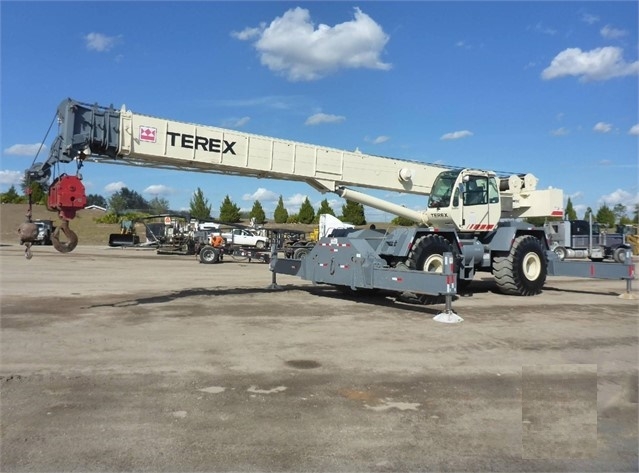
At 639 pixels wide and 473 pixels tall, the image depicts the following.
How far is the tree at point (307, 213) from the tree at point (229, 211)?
9080mm

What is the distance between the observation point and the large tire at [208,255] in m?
26.8

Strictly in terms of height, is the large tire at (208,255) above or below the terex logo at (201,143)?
below

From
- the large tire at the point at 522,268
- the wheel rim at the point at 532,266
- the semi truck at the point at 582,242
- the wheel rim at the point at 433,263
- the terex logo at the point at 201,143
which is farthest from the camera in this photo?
the semi truck at the point at 582,242

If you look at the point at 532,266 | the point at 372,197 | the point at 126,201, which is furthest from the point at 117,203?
the point at 532,266

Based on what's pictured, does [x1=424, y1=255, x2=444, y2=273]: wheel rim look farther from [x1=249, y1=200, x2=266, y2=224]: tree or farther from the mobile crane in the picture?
[x1=249, y1=200, x2=266, y2=224]: tree

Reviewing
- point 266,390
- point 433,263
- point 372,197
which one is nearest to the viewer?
point 266,390

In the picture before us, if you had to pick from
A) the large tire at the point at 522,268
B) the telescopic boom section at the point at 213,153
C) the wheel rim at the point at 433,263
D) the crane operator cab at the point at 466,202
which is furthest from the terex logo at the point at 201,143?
the large tire at the point at 522,268

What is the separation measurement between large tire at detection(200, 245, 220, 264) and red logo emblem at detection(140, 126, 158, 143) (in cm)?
1599

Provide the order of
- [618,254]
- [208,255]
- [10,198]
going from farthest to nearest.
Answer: [10,198]
[618,254]
[208,255]

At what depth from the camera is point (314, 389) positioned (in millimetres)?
5824

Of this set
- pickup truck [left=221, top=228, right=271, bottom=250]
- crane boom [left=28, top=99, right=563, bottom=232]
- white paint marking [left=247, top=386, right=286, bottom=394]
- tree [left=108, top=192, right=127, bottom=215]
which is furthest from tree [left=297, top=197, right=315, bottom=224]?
white paint marking [left=247, top=386, right=286, bottom=394]

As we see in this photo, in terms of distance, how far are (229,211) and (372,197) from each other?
59008 mm

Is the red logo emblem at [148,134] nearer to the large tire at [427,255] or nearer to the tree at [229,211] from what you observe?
the large tire at [427,255]

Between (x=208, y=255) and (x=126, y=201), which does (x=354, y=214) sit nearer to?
(x=208, y=255)
